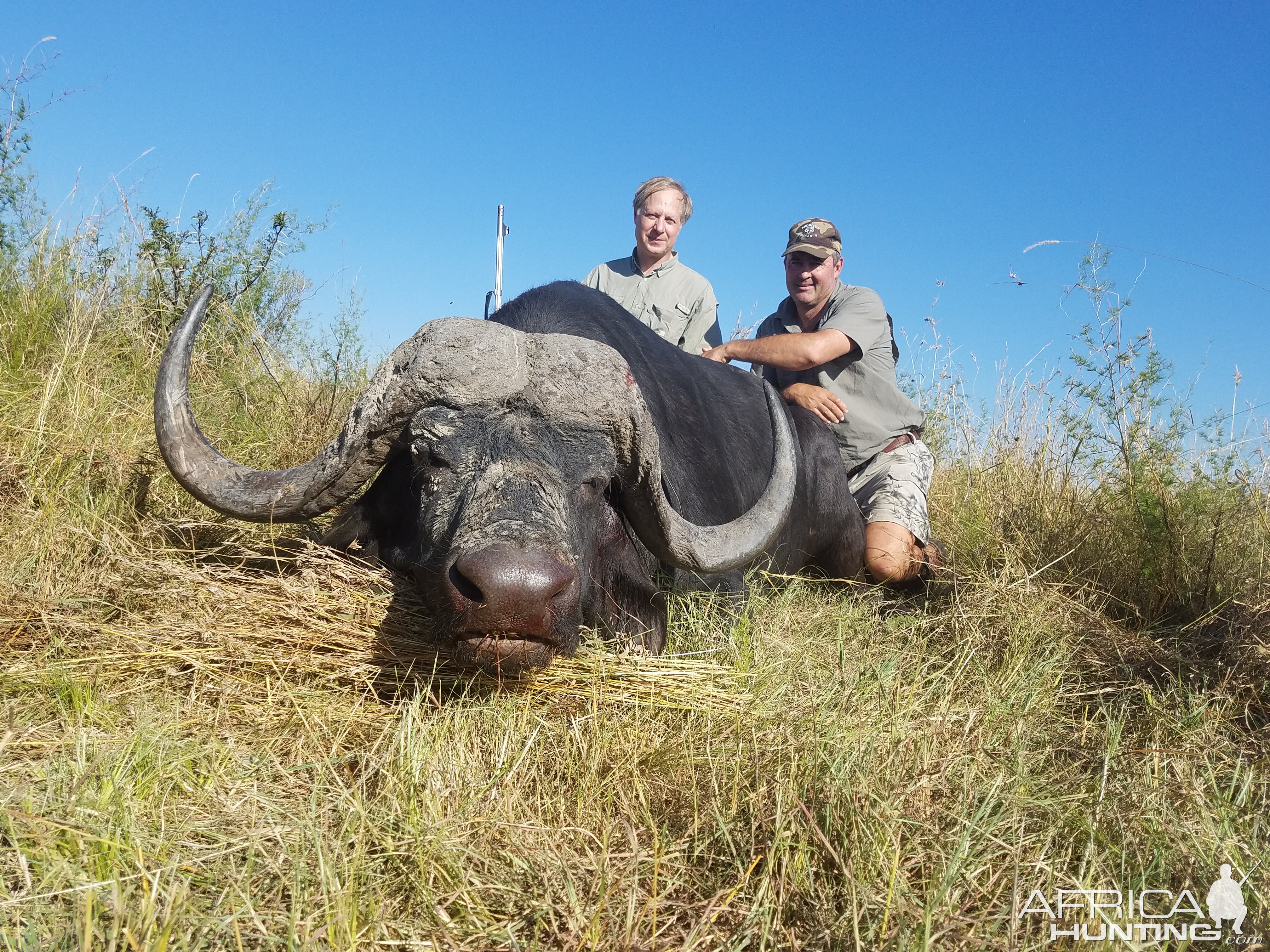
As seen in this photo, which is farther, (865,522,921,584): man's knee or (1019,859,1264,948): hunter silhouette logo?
(865,522,921,584): man's knee

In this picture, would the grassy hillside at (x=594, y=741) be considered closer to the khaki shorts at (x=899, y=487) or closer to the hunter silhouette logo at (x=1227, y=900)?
the hunter silhouette logo at (x=1227, y=900)

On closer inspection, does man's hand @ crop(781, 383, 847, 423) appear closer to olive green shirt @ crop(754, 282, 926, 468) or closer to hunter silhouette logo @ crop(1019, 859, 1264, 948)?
olive green shirt @ crop(754, 282, 926, 468)

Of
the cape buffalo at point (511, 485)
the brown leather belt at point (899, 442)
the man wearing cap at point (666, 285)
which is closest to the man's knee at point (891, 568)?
the brown leather belt at point (899, 442)

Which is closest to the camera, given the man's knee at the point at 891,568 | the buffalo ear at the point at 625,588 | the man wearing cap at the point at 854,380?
the buffalo ear at the point at 625,588

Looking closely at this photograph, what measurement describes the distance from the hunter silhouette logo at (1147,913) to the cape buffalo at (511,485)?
1340mm

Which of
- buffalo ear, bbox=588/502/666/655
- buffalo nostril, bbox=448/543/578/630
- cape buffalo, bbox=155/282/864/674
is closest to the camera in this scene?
buffalo nostril, bbox=448/543/578/630

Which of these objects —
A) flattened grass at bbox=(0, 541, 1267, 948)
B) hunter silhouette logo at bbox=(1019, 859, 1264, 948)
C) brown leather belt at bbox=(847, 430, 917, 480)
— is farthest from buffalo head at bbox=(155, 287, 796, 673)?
brown leather belt at bbox=(847, 430, 917, 480)

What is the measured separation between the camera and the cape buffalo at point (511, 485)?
237cm

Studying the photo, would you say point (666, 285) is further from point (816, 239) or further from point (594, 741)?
point (594, 741)

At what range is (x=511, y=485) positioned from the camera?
255 centimetres

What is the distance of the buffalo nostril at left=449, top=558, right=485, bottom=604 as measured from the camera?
2270 mm

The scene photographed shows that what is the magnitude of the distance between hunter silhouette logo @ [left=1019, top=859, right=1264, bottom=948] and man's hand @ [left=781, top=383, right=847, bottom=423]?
3.46m

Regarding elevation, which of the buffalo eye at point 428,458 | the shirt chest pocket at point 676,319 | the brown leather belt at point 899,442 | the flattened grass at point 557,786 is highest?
the shirt chest pocket at point 676,319

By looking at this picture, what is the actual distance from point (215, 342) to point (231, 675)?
352 cm
